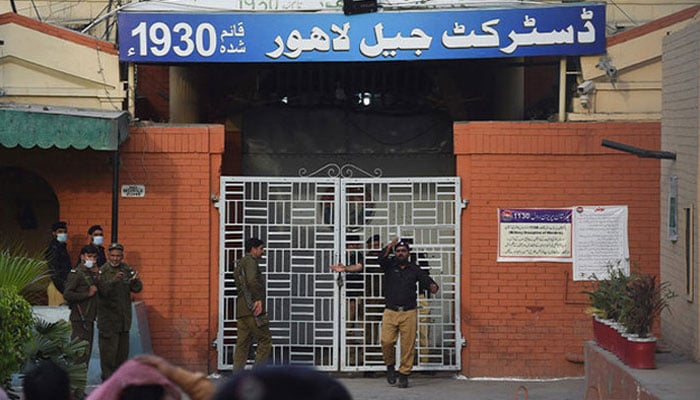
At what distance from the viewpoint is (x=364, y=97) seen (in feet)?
57.3

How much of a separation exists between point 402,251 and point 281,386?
1153 centimetres

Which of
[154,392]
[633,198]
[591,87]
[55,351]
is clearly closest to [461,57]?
[591,87]

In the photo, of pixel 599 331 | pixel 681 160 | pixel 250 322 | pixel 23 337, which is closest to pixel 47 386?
pixel 23 337

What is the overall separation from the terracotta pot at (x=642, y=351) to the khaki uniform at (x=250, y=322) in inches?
196

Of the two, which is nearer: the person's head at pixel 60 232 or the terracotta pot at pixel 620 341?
the terracotta pot at pixel 620 341

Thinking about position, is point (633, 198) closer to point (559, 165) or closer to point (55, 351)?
point (559, 165)

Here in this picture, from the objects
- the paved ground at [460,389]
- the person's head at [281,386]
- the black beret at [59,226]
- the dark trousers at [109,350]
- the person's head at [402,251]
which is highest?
the black beret at [59,226]

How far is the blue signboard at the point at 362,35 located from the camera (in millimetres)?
14508

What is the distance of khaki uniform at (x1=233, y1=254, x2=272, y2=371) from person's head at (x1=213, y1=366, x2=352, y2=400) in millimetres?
11323

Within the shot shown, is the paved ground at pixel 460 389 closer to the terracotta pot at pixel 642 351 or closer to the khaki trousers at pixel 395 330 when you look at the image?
the khaki trousers at pixel 395 330

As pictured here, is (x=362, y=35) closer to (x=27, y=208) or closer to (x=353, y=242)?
(x=353, y=242)

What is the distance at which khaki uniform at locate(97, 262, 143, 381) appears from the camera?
13.2 m

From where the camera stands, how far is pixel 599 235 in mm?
14695

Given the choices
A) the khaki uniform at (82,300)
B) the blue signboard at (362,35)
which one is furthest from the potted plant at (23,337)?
the blue signboard at (362,35)
